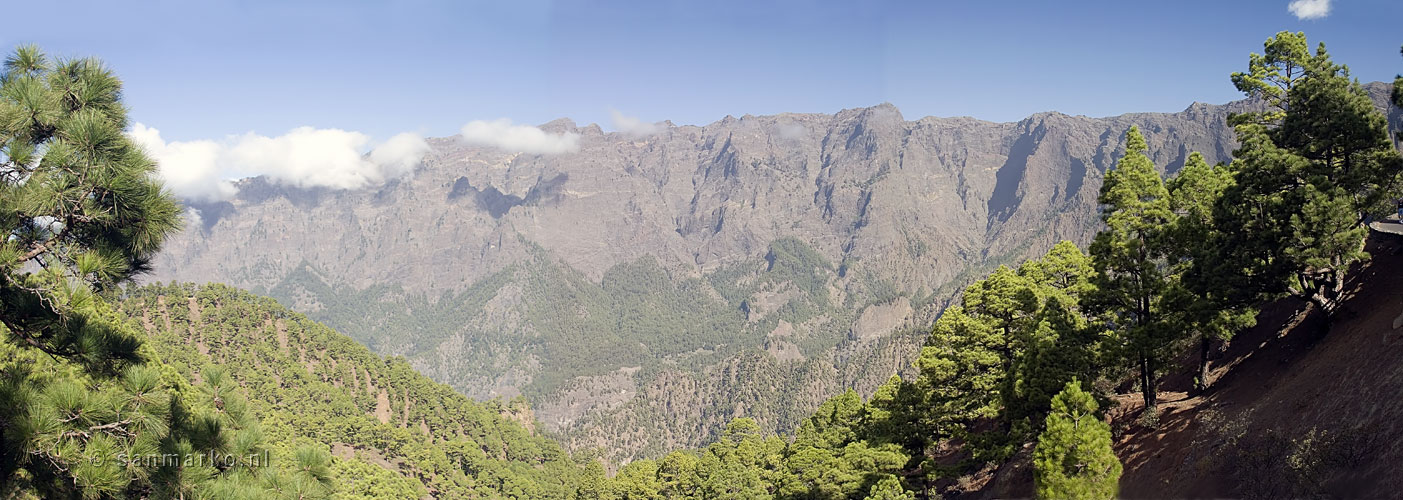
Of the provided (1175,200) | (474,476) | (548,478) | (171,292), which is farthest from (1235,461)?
(171,292)

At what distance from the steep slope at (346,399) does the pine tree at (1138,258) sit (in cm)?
7245

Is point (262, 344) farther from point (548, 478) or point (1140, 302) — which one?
point (1140, 302)

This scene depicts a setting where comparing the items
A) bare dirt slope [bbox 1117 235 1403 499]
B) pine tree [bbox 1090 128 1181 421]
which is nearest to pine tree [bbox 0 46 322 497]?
bare dirt slope [bbox 1117 235 1403 499]

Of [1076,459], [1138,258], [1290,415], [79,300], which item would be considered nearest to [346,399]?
[1076,459]

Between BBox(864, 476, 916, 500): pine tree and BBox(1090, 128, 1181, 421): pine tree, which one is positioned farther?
BBox(864, 476, 916, 500): pine tree

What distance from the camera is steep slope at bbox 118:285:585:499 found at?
92.5m

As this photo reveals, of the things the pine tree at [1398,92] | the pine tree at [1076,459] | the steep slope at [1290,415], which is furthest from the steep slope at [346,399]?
the pine tree at [1398,92]

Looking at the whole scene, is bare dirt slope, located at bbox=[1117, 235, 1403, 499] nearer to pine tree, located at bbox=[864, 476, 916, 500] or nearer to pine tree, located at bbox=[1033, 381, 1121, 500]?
pine tree, located at bbox=[1033, 381, 1121, 500]

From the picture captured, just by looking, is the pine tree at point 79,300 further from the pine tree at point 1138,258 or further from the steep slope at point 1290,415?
the pine tree at point 1138,258

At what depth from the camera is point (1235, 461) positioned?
20.1m

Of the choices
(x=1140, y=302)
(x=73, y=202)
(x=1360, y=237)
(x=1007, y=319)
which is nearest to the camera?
(x=73, y=202)

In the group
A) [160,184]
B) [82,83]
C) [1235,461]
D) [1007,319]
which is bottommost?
[1235,461]

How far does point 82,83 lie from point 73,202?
1941 mm

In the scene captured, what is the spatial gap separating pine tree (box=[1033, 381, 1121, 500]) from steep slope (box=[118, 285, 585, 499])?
70.6 m
